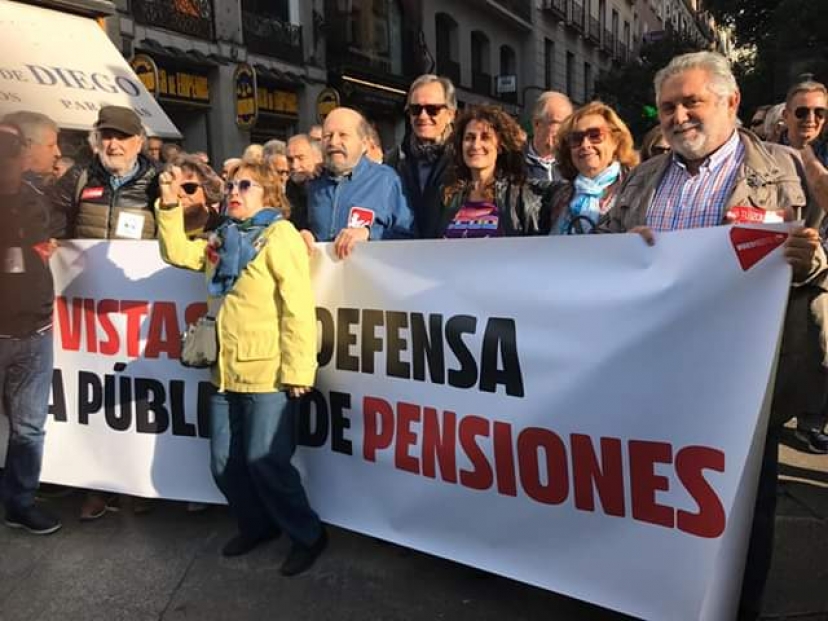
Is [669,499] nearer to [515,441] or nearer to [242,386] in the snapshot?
[515,441]

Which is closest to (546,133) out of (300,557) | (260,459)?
(260,459)

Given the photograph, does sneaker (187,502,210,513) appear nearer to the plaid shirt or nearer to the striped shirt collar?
the plaid shirt

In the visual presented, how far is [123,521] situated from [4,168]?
168cm

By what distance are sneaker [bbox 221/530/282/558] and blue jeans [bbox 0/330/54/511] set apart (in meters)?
0.98

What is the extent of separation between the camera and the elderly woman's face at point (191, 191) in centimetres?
336

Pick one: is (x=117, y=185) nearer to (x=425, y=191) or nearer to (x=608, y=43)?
Answer: (x=425, y=191)

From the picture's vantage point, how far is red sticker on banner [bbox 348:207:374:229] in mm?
3146

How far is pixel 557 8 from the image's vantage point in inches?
1131

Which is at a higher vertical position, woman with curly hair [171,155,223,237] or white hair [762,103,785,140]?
white hair [762,103,785,140]

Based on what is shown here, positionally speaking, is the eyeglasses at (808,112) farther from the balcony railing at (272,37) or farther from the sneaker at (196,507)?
the balcony railing at (272,37)

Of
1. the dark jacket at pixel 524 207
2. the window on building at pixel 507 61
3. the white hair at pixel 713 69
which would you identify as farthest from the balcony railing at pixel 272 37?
the window on building at pixel 507 61

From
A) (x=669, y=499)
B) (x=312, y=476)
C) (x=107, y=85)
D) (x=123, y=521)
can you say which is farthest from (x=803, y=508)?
(x=107, y=85)

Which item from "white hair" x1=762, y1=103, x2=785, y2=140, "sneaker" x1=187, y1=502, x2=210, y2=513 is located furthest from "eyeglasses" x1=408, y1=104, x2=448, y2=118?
"white hair" x1=762, y1=103, x2=785, y2=140

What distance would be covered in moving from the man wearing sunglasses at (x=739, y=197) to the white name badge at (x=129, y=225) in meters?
2.26
